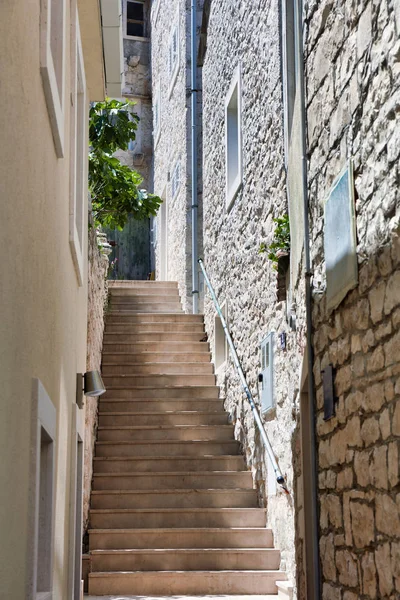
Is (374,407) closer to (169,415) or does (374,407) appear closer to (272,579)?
(272,579)

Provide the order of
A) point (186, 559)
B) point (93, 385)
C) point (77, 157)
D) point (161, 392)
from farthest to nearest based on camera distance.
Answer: point (161, 392) → point (186, 559) → point (77, 157) → point (93, 385)

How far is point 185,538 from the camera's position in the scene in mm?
8617

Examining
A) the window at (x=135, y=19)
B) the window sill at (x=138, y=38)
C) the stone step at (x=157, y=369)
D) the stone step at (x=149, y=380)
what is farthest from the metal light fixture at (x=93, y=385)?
the window at (x=135, y=19)

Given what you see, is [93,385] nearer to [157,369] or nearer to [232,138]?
[157,369]

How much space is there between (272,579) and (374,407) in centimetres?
439

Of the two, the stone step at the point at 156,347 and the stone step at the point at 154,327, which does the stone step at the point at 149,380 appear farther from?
the stone step at the point at 154,327

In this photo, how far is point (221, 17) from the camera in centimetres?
1186

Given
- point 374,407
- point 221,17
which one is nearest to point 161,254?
point 221,17

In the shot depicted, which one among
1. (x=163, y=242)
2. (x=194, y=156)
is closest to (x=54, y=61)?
(x=194, y=156)

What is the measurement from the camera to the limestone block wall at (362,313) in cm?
390

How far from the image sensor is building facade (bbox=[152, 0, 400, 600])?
13.1ft

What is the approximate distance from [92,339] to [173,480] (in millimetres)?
1680

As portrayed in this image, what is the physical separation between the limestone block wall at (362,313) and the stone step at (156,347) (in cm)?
693

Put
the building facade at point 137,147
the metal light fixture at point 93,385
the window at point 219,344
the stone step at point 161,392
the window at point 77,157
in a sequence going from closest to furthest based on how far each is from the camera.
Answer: the window at point 77,157 → the metal light fixture at point 93,385 → the stone step at point 161,392 → the window at point 219,344 → the building facade at point 137,147
